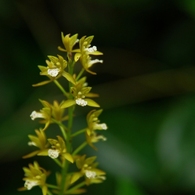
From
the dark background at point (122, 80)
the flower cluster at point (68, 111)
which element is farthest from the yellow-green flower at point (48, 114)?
the dark background at point (122, 80)

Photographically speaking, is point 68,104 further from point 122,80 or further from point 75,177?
point 122,80

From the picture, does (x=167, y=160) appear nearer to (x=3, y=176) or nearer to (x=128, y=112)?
(x=128, y=112)

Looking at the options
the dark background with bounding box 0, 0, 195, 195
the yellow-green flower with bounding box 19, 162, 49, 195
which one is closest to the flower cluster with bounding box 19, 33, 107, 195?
the yellow-green flower with bounding box 19, 162, 49, 195

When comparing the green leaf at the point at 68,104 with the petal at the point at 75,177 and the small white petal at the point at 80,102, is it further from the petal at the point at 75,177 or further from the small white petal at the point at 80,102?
the petal at the point at 75,177

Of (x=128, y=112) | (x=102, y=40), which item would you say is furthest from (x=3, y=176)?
(x=102, y=40)

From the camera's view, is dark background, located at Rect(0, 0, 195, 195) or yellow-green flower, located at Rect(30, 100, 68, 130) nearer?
yellow-green flower, located at Rect(30, 100, 68, 130)

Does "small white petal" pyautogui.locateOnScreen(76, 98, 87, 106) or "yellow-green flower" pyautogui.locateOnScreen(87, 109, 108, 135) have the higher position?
"small white petal" pyautogui.locateOnScreen(76, 98, 87, 106)

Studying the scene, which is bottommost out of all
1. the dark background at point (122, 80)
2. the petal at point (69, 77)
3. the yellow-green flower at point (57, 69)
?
the dark background at point (122, 80)

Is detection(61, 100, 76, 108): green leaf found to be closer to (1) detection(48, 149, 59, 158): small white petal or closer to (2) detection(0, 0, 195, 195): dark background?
(1) detection(48, 149, 59, 158): small white petal
